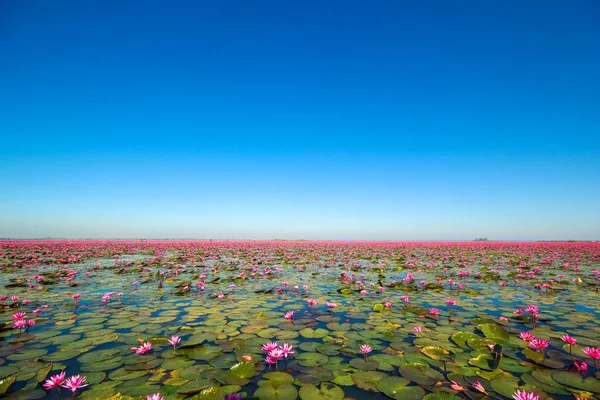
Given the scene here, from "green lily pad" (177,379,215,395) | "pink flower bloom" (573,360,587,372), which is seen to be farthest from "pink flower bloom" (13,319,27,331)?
"pink flower bloom" (573,360,587,372)

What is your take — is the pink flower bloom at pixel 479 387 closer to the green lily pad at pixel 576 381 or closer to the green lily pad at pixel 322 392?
the green lily pad at pixel 576 381

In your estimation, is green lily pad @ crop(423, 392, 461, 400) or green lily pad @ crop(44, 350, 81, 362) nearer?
green lily pad @ crop(423, 392, 461, 400)

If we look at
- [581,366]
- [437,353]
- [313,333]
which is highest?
[581,366]

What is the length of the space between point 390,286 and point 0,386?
26.1 feet

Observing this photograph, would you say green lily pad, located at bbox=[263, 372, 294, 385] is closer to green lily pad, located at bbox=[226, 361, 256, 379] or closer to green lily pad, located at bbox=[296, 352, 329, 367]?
green lily pad, located at bbox=[226, 361, 256, 379]

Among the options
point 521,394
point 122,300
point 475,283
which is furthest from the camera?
point 475,283

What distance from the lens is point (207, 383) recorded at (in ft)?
9.11

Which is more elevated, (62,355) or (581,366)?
(581,366)

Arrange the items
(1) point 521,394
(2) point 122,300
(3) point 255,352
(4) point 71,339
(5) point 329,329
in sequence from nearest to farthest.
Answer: (1) point 521,394 < (3) point 255,352 < (4) point 71,339 < (5) point 329,329 < (2) point 122,300

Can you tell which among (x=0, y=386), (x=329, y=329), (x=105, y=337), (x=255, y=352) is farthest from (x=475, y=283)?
(x=0, y=386)

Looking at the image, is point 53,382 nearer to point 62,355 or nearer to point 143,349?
point 143,349

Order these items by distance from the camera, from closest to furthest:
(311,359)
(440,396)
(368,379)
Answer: (440,396), (368,379), (311,359)

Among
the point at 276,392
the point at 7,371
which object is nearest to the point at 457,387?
the point at 276,392

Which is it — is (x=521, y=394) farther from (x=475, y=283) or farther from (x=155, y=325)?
(x=475, y=283)
